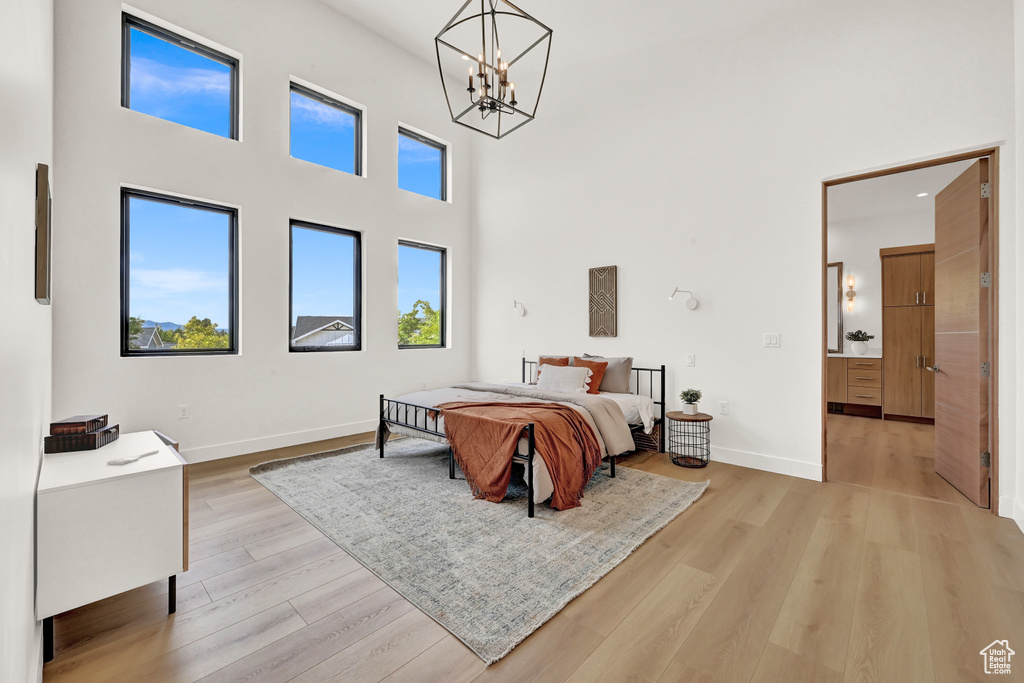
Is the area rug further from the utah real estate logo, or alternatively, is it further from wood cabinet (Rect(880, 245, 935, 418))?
wood cabinet (Rect(880, 245, 935, 418))

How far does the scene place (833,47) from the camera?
3455mm

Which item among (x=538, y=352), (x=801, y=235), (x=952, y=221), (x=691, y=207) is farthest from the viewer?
(x=538, y=352)

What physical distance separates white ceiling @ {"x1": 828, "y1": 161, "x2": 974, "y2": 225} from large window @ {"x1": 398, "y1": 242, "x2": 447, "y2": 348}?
481 centimetres

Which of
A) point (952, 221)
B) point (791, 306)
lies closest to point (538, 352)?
point (791, 306)

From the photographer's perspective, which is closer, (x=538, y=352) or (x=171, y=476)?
(x=171, y=476)

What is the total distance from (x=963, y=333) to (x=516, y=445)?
10.5ft

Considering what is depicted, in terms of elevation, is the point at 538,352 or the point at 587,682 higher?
the point at 538,352

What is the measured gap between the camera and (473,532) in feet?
8.26

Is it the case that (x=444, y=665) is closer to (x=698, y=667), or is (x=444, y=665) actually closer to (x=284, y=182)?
(x=698, y=667)

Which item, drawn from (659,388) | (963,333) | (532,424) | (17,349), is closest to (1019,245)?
(963,333)

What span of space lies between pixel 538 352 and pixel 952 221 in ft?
12.3

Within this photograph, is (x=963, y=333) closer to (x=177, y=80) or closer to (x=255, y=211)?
(x=255, y=211)

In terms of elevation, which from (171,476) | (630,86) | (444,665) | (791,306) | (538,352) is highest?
(630,86)

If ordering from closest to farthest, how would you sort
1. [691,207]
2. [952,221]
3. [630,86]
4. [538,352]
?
[952,221] < [691,207] < [630,86] < [538,352]
